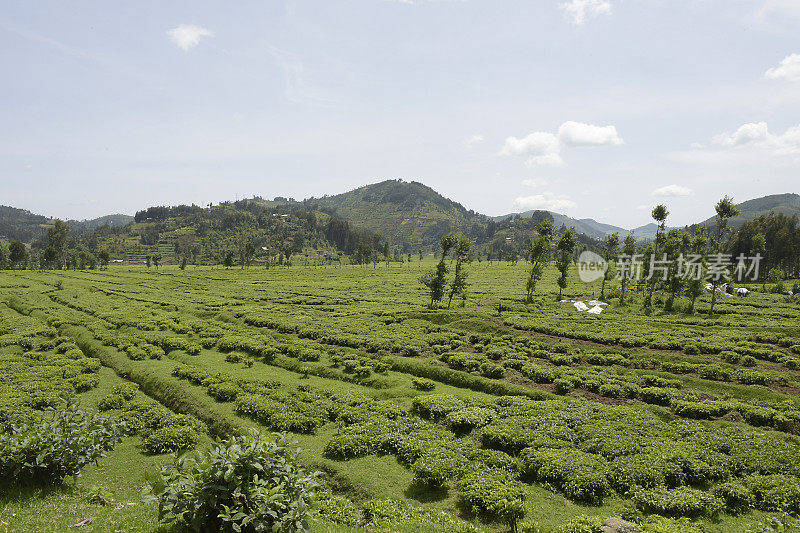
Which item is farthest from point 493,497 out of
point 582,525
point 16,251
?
point 16,251

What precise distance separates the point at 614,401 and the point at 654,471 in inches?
409

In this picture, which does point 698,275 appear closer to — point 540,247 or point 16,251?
point 540,247

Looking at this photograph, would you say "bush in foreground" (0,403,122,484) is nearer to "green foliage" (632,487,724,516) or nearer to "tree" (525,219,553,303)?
"green foliage" (632,487,724,516)

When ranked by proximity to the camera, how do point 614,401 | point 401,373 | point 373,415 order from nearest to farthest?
point 373,415
point 614,401
point 401,373

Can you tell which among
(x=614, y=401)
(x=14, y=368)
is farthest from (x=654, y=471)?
(x=14, y=368)

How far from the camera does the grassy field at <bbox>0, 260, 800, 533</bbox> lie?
45.0ft

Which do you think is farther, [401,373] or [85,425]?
[401,373]

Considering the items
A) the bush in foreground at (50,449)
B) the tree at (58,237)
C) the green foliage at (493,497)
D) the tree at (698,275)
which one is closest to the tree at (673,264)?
the tree at (698,275)

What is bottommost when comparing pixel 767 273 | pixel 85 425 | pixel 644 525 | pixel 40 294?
pixel 40 294

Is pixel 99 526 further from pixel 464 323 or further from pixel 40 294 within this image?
pixel 40 294

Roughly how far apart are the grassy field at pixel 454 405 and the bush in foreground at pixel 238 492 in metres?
2.96

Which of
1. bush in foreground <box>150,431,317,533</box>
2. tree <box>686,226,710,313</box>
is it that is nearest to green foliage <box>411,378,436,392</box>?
bush in foreground <box>150,431,317,533</box>

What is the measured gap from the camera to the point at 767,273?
3851 inches

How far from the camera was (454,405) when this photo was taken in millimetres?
22625
